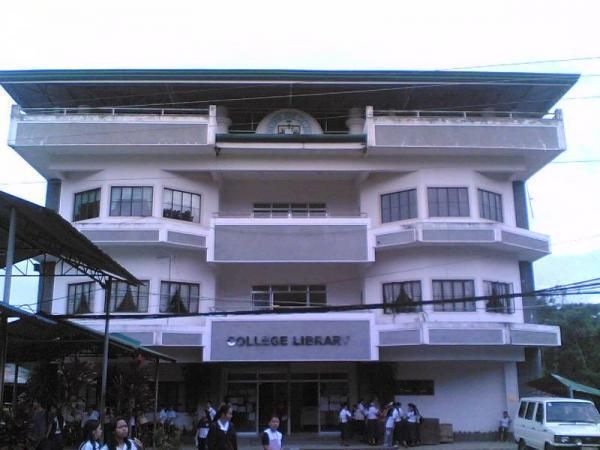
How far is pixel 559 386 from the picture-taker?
23.8 metres

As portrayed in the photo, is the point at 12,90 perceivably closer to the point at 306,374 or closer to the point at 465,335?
the point at 306,374

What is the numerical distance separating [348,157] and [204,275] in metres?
7.34

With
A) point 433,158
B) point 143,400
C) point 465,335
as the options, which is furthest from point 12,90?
point 465,335

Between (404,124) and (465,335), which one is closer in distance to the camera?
(465,335)

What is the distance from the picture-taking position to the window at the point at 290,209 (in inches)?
1105

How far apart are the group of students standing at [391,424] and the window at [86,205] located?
40.0ft

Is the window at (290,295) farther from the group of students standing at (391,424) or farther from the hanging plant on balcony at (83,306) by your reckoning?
the hanging plant on balcony at (83,306)

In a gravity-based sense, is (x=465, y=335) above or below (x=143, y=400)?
above

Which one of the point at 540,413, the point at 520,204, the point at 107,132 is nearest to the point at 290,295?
the point at 107,132

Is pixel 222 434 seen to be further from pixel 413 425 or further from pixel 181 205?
pixel 181 205

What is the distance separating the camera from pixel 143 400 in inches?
727

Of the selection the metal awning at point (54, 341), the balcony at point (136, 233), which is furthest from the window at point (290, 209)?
the metal awning at point (54, 341)

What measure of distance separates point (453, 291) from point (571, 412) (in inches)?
343

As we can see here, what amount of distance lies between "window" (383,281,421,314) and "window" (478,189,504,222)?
3.89 m
